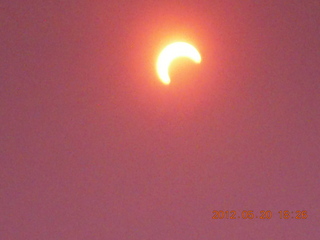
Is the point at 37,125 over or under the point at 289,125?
under

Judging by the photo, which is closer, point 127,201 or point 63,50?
point 63,50

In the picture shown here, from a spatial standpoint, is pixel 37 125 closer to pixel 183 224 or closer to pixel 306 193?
pixel 183 224

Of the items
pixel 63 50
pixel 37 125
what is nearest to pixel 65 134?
pixel 37 125

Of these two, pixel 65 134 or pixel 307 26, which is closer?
pixel 307 26

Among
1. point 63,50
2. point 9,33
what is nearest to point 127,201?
point 63,50

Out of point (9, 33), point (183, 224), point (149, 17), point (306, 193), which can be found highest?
point (149, 17)

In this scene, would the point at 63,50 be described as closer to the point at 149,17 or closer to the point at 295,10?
the point at 149,17
